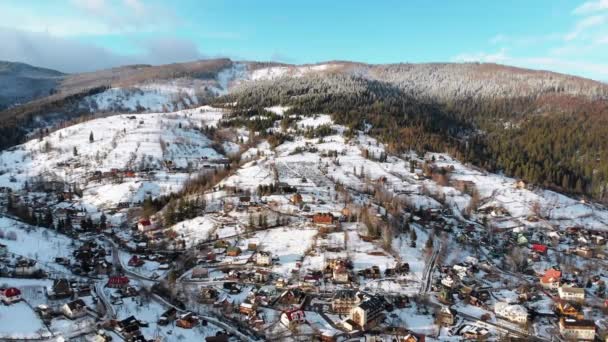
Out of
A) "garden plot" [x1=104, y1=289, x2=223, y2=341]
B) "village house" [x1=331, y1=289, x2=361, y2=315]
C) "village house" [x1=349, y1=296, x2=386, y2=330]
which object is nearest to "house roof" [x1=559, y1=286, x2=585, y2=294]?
"village house" [x1=349, y1=296, x2=386, y2=330]

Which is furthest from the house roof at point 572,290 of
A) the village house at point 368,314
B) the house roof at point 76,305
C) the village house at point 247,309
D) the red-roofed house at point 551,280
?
the house roof at point 76,305

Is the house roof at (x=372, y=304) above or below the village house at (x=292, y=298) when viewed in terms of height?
above

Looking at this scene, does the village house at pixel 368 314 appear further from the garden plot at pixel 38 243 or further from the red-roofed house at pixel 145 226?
the red-roofed house at pixel 145 226

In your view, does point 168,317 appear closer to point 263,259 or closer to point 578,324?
point 263,259

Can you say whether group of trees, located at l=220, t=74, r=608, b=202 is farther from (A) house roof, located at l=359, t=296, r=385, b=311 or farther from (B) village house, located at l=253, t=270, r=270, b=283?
(A) house roof, located at l=359, t=296, r=385, b=311

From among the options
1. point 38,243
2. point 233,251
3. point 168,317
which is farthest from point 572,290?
point 38,243

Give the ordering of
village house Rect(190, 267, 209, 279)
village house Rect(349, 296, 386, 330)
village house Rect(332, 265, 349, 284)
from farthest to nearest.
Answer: village house Rect(190, 267, 209, 279) < village house Rect(332, 265, 349, 284) < village house Rect(349, 296, 386, 330)

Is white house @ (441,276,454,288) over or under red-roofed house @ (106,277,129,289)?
over
